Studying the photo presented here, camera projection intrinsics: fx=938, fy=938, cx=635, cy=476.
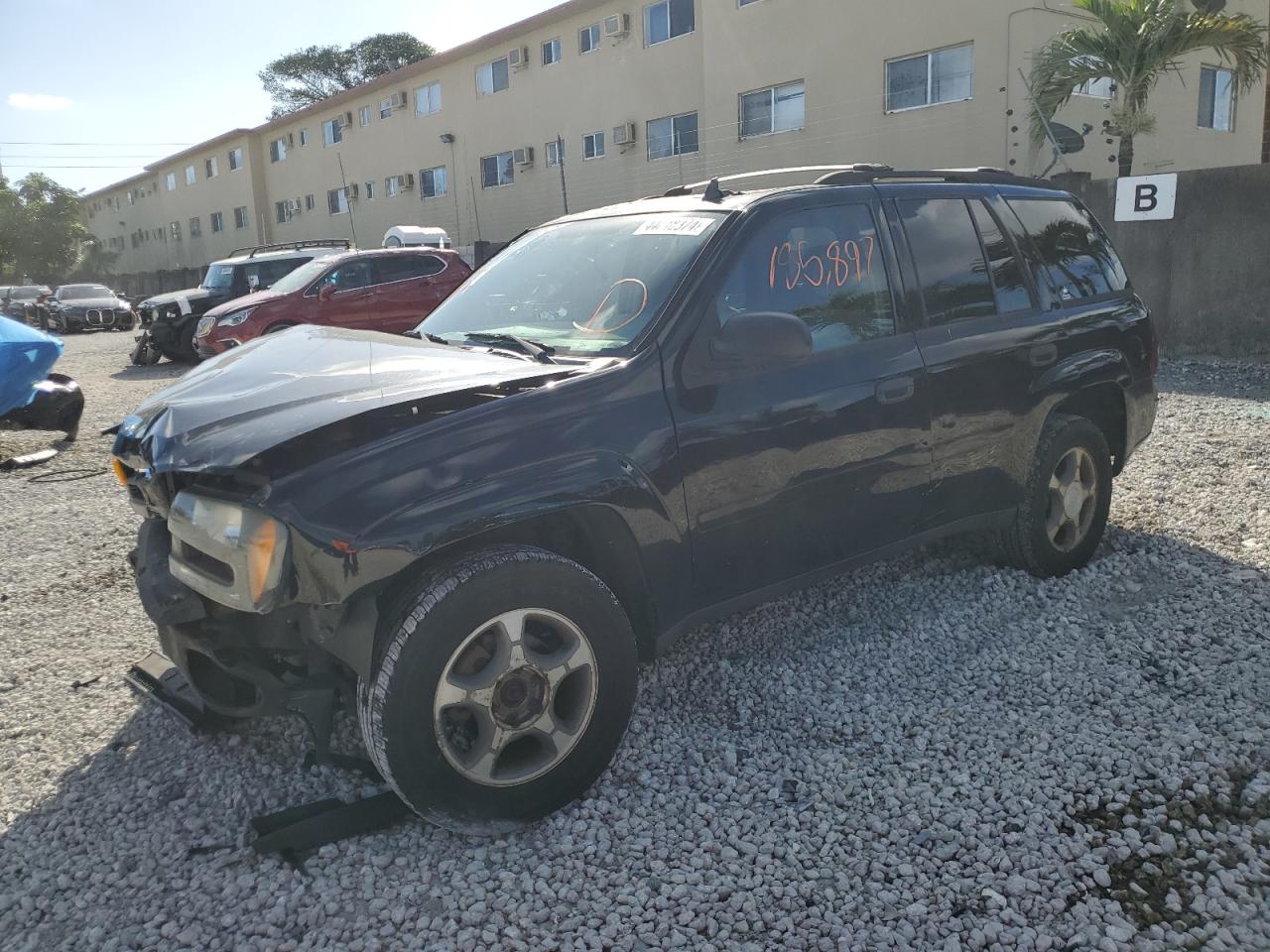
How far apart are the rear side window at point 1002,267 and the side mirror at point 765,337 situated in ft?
5.00

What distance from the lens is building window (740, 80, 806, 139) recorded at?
18.8 meters

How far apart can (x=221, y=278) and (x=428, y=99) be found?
52.9ft

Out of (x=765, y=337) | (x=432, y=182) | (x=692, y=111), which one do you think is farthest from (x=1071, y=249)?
(x=432, y=182)

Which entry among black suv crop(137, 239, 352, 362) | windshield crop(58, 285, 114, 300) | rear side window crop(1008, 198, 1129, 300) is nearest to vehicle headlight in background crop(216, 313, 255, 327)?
black suv crop(137, 239, 352, 362)

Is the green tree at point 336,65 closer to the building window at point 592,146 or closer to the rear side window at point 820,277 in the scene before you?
the building window at point 592,146

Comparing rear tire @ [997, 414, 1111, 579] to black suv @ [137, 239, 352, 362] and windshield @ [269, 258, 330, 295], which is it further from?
black suv @ [137, 239, 352, 362]

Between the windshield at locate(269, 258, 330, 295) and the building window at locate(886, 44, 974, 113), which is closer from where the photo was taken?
the windshield at locate(269, 258, 330, 295)

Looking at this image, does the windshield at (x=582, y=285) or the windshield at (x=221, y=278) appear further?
the windshield at (x=221, y=278)

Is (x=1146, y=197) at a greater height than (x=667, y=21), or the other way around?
(x=667, y=21)

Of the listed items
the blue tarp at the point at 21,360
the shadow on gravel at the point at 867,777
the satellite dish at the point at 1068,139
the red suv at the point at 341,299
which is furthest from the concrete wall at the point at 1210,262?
the blue tarp at the point at 21,360

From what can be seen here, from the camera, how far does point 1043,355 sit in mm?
4168

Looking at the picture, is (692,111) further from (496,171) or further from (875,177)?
(875,177)

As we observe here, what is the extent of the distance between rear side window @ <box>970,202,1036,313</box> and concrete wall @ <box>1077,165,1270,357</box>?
803cm

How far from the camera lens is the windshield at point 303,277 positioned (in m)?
13.5
